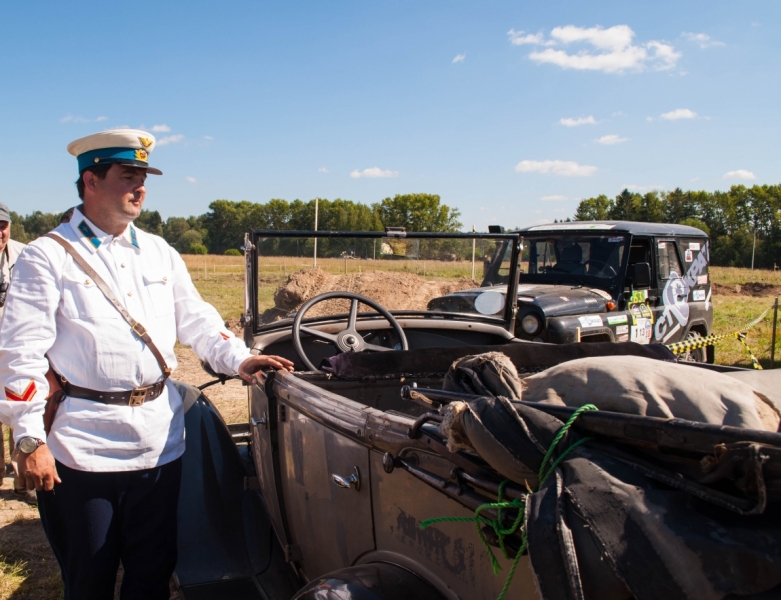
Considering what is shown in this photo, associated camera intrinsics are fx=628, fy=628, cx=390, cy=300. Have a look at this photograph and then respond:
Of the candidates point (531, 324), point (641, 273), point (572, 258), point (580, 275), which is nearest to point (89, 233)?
point (531, 324)

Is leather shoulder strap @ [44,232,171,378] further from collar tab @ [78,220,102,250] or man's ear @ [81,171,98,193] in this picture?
man's ear @ [81,171,98,193]

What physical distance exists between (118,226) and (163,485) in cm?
93

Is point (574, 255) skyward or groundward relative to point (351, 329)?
skyward

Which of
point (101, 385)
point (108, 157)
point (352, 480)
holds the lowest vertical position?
point (352, 480)

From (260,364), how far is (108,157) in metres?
0.91

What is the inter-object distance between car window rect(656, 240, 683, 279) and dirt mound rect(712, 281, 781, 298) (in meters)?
17.1

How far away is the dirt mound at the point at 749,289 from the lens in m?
23.0

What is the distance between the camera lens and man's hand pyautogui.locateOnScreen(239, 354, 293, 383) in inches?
94.6

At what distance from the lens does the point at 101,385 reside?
81.0 inches

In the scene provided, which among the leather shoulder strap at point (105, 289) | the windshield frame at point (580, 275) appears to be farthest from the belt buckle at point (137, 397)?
the windshield frame at point (580, 275)

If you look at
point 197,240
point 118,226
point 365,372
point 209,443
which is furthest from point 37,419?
point 197,240

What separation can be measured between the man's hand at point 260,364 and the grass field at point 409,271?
716 millimetres

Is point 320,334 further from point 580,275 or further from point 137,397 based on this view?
point 580,275

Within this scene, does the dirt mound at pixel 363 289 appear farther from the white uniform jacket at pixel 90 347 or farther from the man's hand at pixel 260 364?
the white uniform jacket at pixel 90 347
